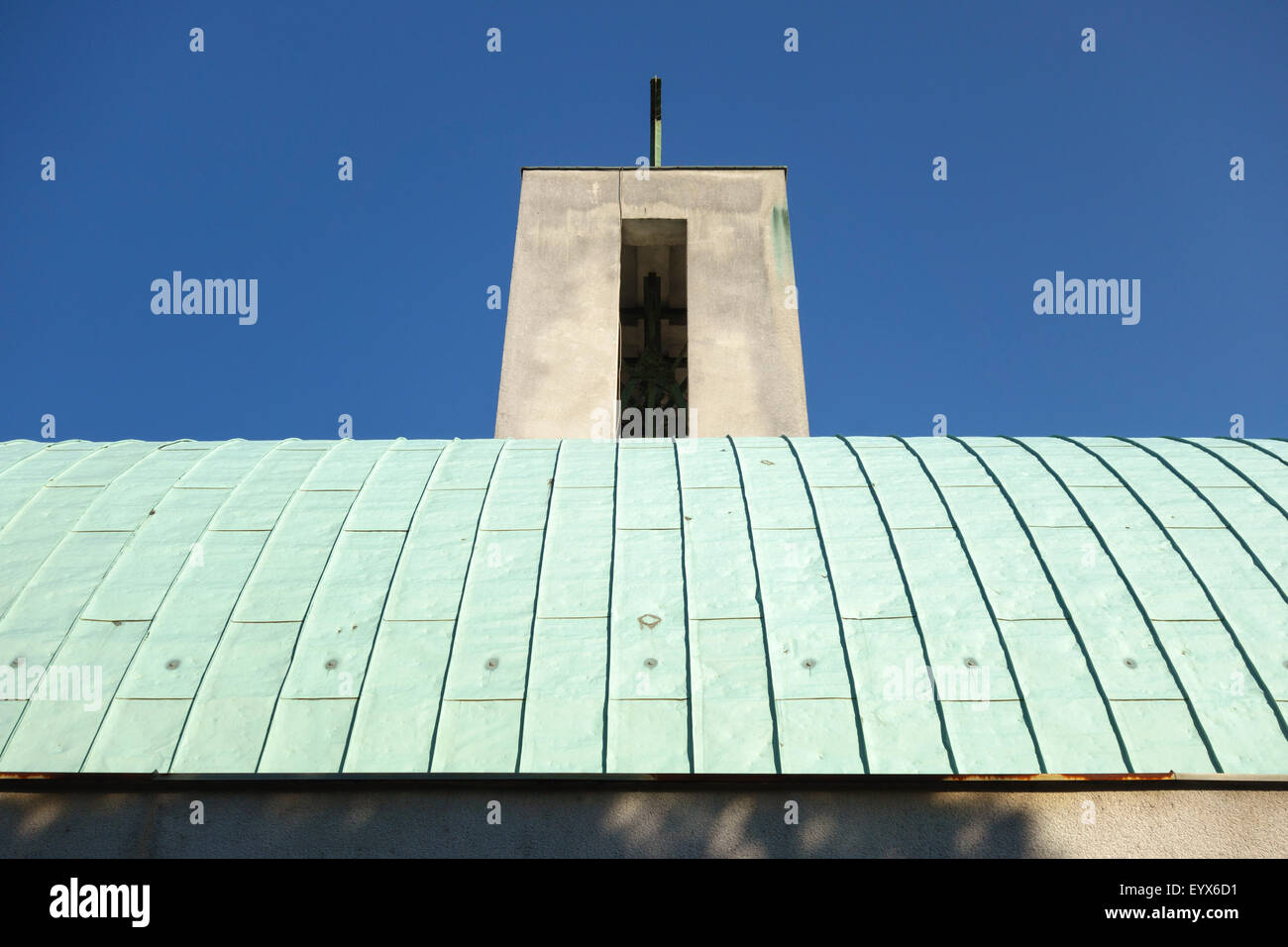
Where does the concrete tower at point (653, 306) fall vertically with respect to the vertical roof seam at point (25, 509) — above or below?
above

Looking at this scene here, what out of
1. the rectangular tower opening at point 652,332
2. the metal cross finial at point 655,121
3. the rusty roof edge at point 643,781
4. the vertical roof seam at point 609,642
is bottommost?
the rusty roof edge at point 643,781

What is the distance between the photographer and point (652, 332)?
1417 cm

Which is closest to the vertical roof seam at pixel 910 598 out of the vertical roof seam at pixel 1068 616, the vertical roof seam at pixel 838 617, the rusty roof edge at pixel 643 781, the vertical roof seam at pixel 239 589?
the rusty roof edge at pixel 643 781

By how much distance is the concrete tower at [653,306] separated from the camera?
40.2 feet

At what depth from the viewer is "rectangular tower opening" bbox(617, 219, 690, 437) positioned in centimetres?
1378

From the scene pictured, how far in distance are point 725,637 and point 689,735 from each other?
752mm

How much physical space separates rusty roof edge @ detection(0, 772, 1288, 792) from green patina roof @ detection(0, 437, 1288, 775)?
6 cm

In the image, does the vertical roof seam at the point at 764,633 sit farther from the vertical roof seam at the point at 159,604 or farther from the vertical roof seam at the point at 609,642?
the vertical roof seam at the point at 159,604

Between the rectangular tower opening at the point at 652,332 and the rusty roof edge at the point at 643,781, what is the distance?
27.0ft

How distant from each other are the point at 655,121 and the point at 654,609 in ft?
32.8

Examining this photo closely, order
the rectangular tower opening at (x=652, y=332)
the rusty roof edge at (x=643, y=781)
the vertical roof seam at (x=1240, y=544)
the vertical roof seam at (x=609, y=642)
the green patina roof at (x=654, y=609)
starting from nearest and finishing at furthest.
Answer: the rusty roof edge at (x=643, y=781) < the vertical roof seam at (x=609, y=642) < the green patina roof at (x=654, y=609) < the vertical roof seam at (x=1240, y=544) < the rectangular tower opening at (x=652, y=332)

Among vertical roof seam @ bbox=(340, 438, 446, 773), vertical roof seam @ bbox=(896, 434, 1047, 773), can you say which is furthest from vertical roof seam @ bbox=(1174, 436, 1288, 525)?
vertical roof seam @ bbox=(340, 438, 446, 773)

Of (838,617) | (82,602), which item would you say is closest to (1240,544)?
(838,617)
